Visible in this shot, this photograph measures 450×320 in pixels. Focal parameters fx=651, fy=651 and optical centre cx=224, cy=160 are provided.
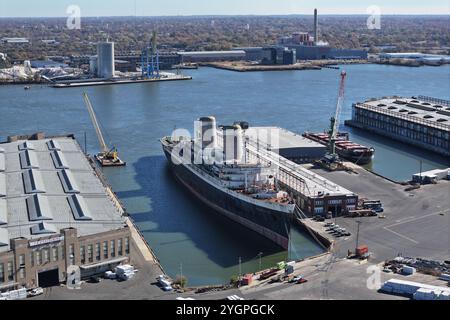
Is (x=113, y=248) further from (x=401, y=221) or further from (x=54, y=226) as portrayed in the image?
(x=401, y=221)

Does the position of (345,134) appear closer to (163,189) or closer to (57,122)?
(163,189)

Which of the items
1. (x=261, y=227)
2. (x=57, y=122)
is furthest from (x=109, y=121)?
(x=261, y=227)

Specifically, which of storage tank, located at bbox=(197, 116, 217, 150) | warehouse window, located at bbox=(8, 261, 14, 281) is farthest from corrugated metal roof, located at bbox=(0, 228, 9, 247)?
storage tank, located at bbox=(197, 116, 217, 150)

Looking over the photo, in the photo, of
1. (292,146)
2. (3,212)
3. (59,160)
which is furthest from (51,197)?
(292,146)

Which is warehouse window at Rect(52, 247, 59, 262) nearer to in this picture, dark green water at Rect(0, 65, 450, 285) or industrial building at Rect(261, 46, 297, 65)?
dark green water at Rect(0, 65, 450, 285)

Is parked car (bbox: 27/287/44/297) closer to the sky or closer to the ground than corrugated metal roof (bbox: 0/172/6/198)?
closer to the ground

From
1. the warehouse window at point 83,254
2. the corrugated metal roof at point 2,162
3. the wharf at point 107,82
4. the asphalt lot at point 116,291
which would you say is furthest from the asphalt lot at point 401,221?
the wharf at point 107,82
